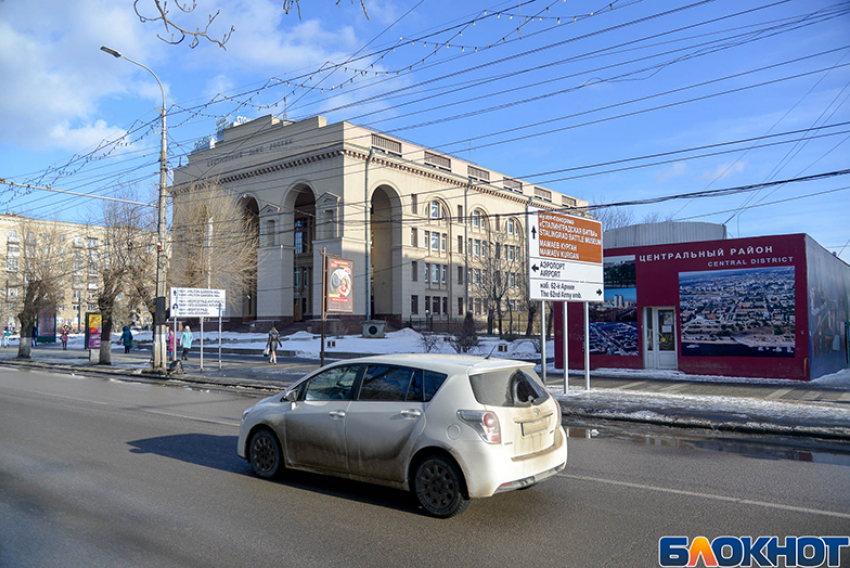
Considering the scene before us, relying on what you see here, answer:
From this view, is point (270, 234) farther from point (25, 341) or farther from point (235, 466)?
point (235, 466)

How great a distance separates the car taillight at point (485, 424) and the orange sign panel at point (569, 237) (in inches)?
395

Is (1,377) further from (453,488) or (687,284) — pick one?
(687,284)

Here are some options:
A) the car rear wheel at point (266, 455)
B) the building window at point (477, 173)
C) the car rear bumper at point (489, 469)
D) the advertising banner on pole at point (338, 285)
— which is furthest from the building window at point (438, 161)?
the car rear bumper at point (489, 469)

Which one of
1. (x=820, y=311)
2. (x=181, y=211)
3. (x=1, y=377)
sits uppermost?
(x=181, y=211)

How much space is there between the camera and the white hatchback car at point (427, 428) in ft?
17.6

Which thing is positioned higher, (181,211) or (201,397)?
(181,211)

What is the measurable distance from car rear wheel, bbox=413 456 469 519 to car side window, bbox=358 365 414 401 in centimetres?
76

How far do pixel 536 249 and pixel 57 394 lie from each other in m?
14.0

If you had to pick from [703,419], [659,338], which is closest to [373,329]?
[659,338]

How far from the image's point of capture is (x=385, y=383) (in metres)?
6.10

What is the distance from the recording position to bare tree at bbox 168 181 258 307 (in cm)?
4075

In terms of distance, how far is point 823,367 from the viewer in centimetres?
1895

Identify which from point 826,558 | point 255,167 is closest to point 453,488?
point 826,558

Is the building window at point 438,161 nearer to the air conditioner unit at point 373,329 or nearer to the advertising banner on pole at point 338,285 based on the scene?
the air conditioner unit at point 373,329
